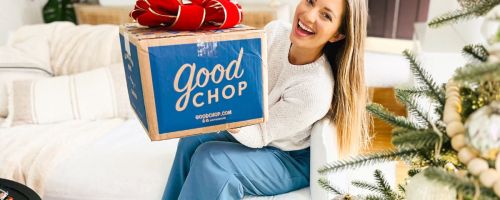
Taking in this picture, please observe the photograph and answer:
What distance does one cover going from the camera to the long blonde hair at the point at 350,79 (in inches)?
44.5

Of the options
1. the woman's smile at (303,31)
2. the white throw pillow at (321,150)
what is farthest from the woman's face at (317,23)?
the white throw pillow at (321,150)

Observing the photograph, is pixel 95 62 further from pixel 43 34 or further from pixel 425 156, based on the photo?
pixel 425 156

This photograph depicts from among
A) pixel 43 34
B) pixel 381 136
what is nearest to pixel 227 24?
pixel 43 34

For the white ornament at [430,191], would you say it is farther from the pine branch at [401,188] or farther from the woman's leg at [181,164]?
the woman's leg at [181,164]

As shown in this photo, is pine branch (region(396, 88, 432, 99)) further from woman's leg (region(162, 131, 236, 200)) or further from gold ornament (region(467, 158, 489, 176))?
woman's leg (region(162, 131, 236, 200))

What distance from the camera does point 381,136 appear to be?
97.8 inches

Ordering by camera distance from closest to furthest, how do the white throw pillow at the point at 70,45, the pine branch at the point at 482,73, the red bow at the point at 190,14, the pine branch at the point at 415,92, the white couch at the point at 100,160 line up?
1. the pine branch at the point at 482,73
2. the pine branch at the point at 415,92
3. the red bow at the point at 190,14
4. the white couch at the point at 100,160
5. the white throw pillow at the point at 70,45

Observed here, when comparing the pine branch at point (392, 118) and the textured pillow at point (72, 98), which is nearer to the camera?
the pine branch at point (392, 118)

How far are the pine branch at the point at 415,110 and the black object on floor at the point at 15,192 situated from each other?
1.03 m

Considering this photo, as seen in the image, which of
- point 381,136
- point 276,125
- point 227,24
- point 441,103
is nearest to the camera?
point 441,103

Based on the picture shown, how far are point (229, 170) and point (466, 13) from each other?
30.8 inches

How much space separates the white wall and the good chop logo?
2008mm

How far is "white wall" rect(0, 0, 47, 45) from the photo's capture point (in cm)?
235

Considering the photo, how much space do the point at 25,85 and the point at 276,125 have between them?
120cm
